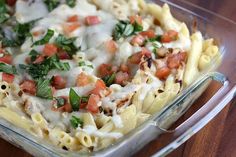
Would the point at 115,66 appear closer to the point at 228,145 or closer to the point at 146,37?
the point at 146,37

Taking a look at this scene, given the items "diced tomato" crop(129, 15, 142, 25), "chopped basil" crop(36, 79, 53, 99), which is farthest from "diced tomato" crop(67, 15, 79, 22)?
"chopped basil" crop(36, 79, 53, 99)

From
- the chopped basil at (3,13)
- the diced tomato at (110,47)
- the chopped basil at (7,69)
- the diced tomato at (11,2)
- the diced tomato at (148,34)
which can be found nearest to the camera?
the chopped basil at (7,69)

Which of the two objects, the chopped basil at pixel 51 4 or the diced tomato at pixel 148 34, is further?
the chopped basil at pixel 51 4

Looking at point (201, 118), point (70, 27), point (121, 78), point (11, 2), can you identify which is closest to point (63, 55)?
point (70, 27)

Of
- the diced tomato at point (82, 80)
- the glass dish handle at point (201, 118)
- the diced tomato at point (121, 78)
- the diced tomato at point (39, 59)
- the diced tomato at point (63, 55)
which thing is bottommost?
the diced tomato at point (63, 55)

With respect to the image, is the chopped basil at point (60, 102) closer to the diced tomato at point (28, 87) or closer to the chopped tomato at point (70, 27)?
the diced tomato at point (28, 87)

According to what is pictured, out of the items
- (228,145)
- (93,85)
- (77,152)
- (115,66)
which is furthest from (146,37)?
(77,152)

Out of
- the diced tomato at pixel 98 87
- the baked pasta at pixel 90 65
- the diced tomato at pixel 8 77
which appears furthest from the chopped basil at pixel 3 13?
the diced tomato at pixel 98 87
